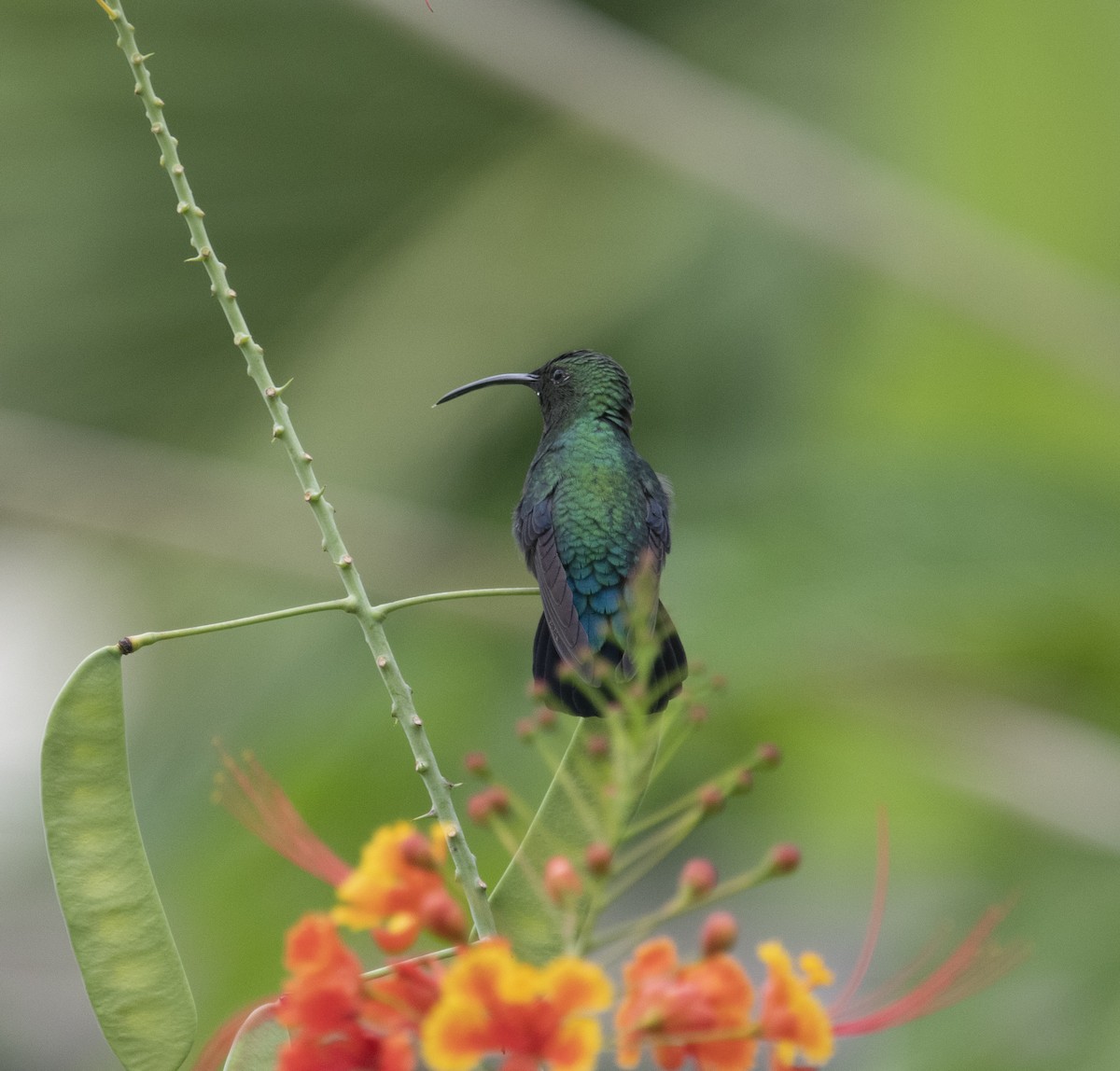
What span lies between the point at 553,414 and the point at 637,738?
76 cm

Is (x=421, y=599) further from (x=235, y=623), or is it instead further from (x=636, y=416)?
(x=636, y=416)

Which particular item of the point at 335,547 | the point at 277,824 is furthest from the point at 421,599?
the point at 277,824

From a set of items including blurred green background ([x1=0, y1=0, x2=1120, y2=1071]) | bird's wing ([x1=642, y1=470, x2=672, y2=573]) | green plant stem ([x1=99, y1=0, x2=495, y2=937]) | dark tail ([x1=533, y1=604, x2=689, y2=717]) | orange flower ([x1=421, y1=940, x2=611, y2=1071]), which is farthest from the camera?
blurred green background ([x1=0, y1=0, x2=1120, y2=1071])

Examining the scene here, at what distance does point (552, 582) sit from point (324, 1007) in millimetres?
539

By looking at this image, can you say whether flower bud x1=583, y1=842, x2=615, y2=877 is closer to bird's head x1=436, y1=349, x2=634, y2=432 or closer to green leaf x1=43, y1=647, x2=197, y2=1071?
green leaf x1=43, y1=647, x2=197, y2=1071

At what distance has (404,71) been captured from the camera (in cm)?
530

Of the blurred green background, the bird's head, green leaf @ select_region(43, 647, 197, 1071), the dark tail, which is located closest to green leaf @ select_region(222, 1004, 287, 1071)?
green leaf @ select_region(43, 647, 197, 1071)

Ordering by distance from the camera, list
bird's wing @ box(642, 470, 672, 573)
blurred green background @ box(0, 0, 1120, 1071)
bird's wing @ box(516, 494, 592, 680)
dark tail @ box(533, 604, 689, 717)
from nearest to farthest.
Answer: dark tail @ box(533, 604, 689, 717) < bird's wing @ box(516, 494, 592, 680) < bird's wing @ box(642, 470, 672, 573) < blurred green background @ box(0, 0, 1120, 1071)

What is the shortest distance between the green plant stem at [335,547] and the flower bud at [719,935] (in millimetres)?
151

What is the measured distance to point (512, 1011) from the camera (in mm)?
743

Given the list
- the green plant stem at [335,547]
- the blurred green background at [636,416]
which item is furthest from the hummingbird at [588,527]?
the blurred green background at [636,416]

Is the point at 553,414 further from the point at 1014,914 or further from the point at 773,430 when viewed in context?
the point at 773,430

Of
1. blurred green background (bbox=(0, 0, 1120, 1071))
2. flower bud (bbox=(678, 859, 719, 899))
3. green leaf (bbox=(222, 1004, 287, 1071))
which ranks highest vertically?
blurred green background (bbox=(0, 0, 1120, 1071))

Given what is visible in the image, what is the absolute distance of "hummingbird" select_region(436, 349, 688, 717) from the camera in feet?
3.71
